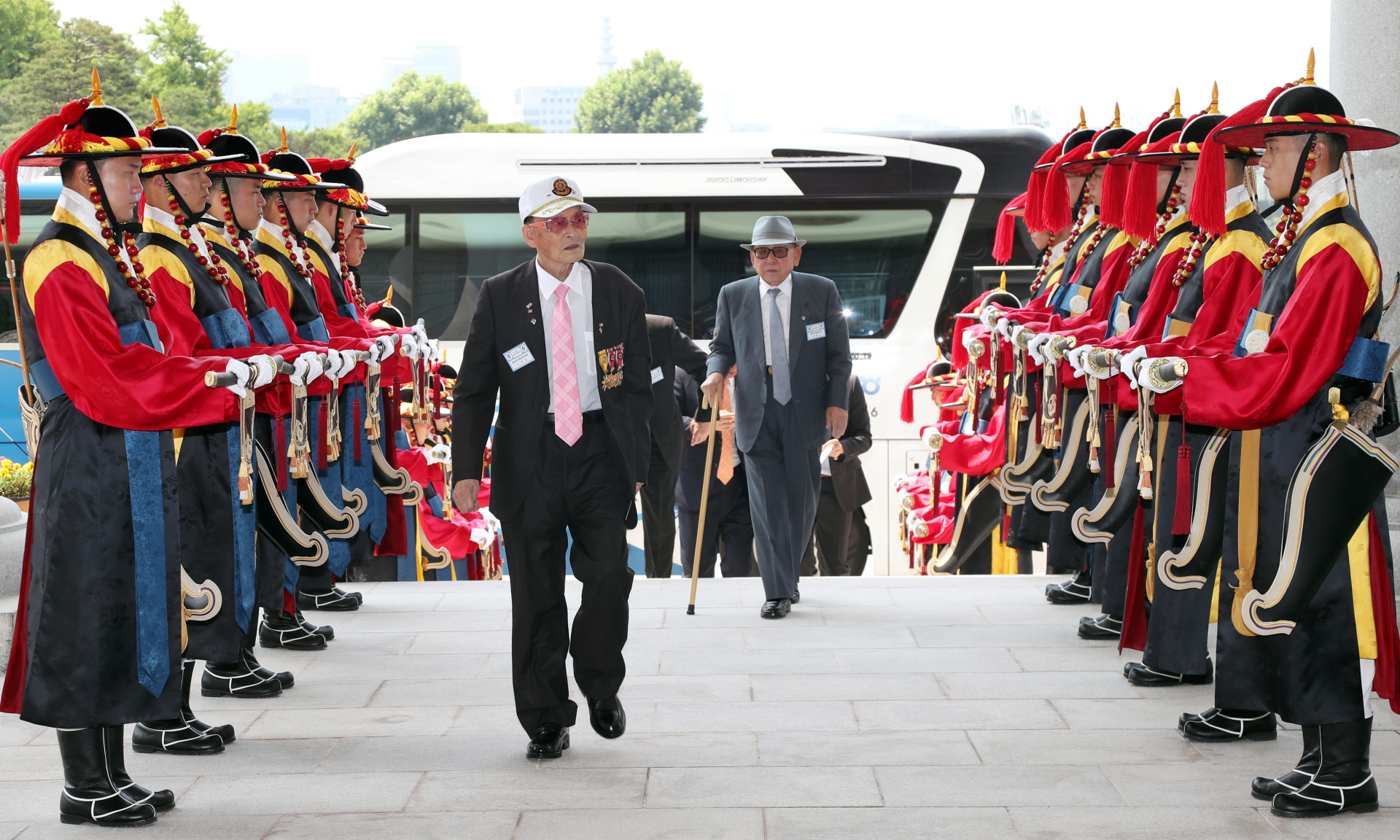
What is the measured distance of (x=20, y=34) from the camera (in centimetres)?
3472

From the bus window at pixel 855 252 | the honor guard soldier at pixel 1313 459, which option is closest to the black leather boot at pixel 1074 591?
the honor guard soldier at pixel 1313 459

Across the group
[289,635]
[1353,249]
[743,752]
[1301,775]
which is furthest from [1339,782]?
[289,635]

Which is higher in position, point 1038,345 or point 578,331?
point 578,331

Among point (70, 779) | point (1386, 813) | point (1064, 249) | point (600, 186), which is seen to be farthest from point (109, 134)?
A: point (600, 186)

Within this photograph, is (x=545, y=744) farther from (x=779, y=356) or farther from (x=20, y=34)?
(x=20, y=34)

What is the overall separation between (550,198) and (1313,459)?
2.25 meters

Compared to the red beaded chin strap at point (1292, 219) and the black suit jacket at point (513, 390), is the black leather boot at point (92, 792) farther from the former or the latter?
the red beaded chin strap at point (1292, 219)

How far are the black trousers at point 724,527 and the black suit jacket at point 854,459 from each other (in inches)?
23.2

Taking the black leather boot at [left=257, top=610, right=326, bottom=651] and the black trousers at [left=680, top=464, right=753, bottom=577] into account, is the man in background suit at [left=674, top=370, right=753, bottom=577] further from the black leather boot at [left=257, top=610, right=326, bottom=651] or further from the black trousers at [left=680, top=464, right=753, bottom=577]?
the black leather boot at [left=257, top=610, right=326, bottom=651]

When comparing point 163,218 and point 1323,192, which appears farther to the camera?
point 163,218

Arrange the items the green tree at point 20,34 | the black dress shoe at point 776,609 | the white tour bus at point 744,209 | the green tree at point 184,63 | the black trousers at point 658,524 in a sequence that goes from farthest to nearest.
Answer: the green tree at point 184,63 → the green tree at point 20,34 → the white tour bus at point 744,209 → the black trousers at point 658,524 → the black dress shoe at point 776,609

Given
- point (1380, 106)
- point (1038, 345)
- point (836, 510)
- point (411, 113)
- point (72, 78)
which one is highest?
point (411, 113)

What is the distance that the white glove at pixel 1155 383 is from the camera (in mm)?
3498

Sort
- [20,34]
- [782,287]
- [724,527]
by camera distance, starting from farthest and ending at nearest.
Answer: [20,34] → [724,527] → [782,287]
